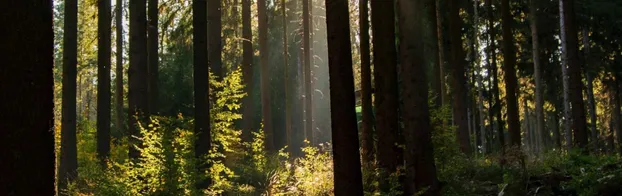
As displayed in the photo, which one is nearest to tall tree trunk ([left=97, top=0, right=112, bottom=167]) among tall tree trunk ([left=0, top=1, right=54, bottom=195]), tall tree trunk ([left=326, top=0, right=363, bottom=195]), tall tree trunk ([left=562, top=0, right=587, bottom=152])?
tall tree trunk ([left=326, top=0, right=363, bottom=195])

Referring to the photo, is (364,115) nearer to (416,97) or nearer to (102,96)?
(416,97)

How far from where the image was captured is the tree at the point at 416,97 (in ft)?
32.6

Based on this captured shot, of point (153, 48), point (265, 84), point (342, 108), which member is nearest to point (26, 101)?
point (342, 108)

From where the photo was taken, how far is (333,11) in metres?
8.21

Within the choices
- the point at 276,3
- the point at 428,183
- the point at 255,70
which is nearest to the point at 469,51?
the point at 276,3

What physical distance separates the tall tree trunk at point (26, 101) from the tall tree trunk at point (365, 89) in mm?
8758

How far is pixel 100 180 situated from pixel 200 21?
4646 mm

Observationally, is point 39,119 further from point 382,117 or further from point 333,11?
point 382,117

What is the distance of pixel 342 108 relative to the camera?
8.08m

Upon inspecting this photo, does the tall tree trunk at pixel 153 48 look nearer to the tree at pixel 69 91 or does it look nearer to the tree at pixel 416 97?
the tree at pixel 69 91

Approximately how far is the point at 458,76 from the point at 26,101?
14.6 meters

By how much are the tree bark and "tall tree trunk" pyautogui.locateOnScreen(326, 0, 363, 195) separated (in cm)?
208

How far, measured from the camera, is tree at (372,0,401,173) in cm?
1140

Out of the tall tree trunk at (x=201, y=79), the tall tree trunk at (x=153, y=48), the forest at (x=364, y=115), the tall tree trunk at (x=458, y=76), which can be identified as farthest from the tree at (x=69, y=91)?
the tall tree trunk at (x=458, y=76)
